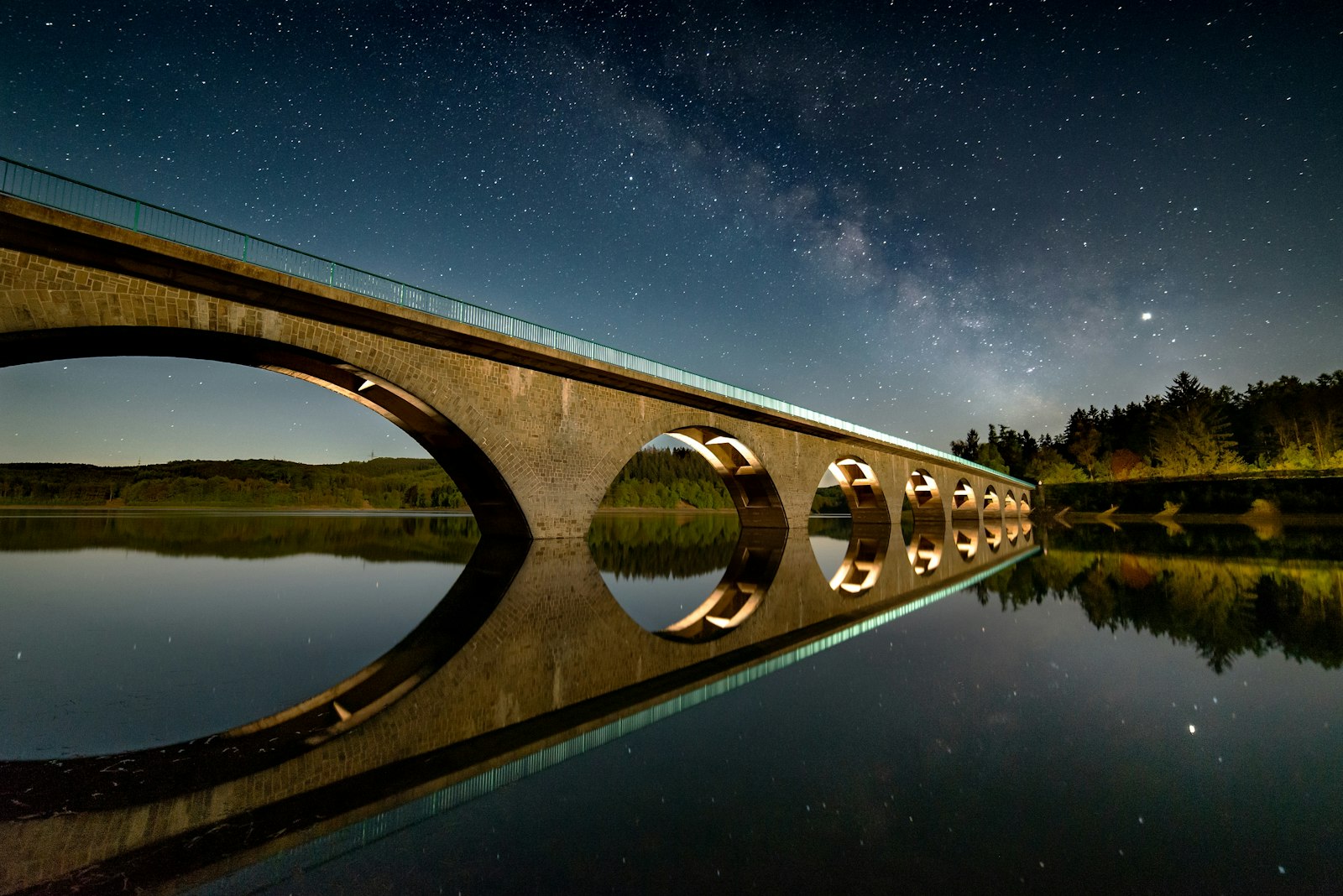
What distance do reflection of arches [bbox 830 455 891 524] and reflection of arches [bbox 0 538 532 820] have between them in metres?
31.0

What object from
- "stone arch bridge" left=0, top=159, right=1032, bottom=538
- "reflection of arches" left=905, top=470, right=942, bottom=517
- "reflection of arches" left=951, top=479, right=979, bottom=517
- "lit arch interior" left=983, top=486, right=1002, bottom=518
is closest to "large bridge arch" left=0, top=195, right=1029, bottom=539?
"stone arch bridge" left=0, top=159, right=1032, bottom=538

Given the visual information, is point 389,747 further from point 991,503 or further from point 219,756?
point 991,503

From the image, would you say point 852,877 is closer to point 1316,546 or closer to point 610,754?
point 610,754

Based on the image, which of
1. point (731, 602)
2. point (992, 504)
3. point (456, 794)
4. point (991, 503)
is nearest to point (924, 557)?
point (731, 602)

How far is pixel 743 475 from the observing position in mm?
27797

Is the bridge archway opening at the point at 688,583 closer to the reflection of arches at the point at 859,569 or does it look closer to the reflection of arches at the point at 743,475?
the reflection of arches at the point at 859,569

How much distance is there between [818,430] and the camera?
28969mm

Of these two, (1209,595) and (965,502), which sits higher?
(965,502)

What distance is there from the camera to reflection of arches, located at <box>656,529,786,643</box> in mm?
6188

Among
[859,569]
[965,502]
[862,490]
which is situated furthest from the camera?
[965,502]

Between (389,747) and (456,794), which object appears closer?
(456,794)

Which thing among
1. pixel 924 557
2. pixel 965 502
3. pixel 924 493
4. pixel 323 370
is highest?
pixel 323 370

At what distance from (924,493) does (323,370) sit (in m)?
42.2

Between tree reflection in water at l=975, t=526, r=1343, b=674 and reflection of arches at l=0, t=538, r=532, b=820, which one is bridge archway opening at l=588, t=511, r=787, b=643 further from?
tree reflection in water at l=975, t=526, r=1343, b=674
